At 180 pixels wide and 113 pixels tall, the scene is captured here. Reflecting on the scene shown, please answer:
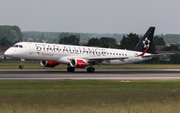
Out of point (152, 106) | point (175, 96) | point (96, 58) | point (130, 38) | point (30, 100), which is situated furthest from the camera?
point (130, 38)

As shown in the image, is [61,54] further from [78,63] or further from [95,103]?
[95,103]

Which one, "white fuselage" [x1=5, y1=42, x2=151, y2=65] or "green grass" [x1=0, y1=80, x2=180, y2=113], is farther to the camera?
"white fuselage" [x1=5, y1=42, x2=151, y2=65]

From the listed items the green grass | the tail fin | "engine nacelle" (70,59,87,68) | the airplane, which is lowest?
the green grass

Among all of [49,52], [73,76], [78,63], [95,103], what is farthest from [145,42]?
[95,103]

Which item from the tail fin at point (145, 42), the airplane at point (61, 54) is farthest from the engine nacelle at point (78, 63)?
the tail fin at point (145, 42)

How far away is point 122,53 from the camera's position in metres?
59.6

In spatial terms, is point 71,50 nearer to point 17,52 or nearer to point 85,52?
point 85,52

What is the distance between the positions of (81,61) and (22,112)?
35.6 metres

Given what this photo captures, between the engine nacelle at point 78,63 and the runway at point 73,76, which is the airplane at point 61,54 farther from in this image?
the runway at point 73,76

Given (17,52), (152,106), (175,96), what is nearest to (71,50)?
(17,52)

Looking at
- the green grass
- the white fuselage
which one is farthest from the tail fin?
the green grass

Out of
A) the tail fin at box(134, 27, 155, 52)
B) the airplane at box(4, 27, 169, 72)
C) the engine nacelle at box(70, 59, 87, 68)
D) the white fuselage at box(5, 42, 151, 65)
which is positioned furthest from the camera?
the tail fin at box(134, 27, 155, 52)

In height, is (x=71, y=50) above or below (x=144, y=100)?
above

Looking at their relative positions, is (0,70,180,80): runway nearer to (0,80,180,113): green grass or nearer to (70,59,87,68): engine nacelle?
(70,59,87,68): engine nacelle
